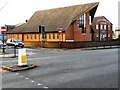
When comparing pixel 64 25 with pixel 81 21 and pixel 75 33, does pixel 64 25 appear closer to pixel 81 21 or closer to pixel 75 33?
pixel 75 33

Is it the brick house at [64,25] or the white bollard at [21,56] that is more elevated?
the brick house at [64,25]

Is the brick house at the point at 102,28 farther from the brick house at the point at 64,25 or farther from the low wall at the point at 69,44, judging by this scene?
the low wall at the point at 69,44

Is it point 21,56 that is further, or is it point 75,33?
point 75,33

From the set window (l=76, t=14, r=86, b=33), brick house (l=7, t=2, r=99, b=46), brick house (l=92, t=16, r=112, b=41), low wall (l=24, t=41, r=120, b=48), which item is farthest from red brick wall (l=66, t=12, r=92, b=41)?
brick house (l=92, t=16, r=112, b=41)

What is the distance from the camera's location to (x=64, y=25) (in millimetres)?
52219

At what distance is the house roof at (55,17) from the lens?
175 feet

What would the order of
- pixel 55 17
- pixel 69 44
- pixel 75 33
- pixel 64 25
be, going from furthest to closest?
pixel 55 17
pixel 75 33
pixel 64 25
pixel 69 44

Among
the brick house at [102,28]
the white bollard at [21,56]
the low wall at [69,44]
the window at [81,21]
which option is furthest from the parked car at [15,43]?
the brick house at [102,28]

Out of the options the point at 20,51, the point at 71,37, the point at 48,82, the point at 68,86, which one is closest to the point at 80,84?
the point at 68,86

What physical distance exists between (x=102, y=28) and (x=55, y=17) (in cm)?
2397

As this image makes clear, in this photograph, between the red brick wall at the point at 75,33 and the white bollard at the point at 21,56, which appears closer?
the white bollard at the point at 21,56

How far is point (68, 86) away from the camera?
33.6 ft

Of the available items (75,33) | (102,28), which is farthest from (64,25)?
(102,28)

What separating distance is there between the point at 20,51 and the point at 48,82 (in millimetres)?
5305
